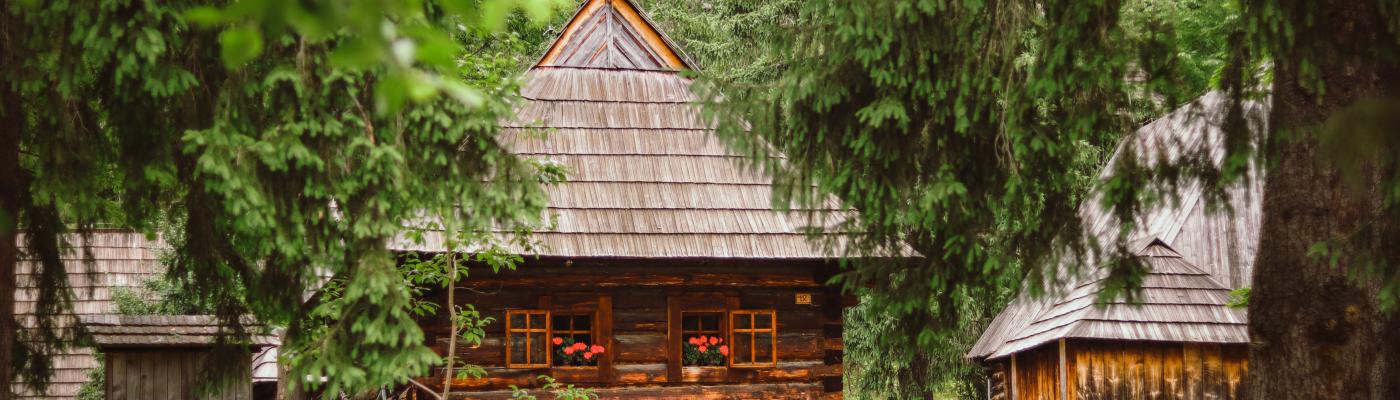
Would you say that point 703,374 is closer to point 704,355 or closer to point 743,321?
point 704,355

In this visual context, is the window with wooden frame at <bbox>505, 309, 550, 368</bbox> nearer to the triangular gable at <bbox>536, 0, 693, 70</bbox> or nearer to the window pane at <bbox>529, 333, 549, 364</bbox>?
the window pane at <bbox>529, 333, 549, 364</bbox>

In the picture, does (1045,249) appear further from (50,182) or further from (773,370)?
(50,182)

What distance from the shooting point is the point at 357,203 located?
695 cm

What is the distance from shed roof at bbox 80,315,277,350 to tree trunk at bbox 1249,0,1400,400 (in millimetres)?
6957

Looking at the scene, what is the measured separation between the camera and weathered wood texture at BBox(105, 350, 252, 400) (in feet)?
31.4

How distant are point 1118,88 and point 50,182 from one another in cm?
627

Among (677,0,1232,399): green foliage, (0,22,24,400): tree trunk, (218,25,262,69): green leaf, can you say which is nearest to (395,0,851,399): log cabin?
(677,0,1232,399): green foliage

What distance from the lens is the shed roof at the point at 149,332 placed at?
9.46 meters

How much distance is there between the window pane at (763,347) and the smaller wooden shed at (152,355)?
5.01 meters

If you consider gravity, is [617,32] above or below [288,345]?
above

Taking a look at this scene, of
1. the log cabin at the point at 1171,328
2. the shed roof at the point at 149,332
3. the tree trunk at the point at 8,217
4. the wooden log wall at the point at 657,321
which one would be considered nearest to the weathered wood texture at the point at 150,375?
the shed roof at the point at 149,332

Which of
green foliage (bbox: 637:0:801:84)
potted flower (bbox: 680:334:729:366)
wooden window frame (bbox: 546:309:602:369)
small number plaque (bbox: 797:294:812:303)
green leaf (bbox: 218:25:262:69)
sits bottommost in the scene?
potted flower (bbox: 680:334:729:366)

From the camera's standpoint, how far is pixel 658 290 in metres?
12.5

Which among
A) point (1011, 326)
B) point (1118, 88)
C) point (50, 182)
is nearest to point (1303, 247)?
point (1118, 88)
